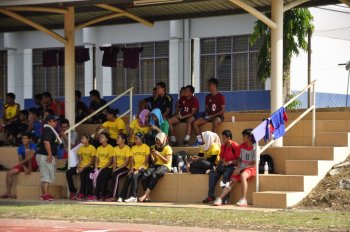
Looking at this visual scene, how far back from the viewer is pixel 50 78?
132ft

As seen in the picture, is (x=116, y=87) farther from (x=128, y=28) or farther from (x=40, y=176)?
(x=40, y=176)

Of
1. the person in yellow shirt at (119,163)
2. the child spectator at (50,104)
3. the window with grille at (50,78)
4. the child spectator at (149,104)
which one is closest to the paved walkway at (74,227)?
the person in yellow shirt at (119,163)

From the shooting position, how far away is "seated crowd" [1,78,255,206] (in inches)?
775

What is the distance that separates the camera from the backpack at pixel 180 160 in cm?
2117

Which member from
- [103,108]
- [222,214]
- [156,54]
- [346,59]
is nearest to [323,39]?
[346,59]

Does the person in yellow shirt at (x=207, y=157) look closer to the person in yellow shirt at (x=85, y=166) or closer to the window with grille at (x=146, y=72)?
the person in yellow shirt at (x=85, y=166)

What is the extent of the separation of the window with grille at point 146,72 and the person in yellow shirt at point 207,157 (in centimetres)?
1613

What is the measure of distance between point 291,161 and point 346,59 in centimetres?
1279

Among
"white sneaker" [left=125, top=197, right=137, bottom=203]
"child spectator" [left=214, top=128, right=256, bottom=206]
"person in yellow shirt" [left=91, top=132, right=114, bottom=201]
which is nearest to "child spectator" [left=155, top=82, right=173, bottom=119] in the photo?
"person in yellow shirt" [left=91, top=132, right=114, bottom=201]

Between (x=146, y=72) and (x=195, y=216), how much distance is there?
21.2m

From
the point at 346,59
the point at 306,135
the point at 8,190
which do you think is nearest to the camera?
the point at 306,135

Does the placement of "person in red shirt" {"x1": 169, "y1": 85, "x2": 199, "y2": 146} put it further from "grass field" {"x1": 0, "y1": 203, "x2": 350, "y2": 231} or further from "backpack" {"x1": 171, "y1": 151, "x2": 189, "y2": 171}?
"grass field" {"x1": 0, "y1": 203, "x2": 350, "y2": 231}

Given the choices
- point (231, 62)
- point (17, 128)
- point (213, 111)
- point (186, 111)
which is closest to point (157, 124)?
point (186, 111)

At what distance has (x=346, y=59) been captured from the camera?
104ft
